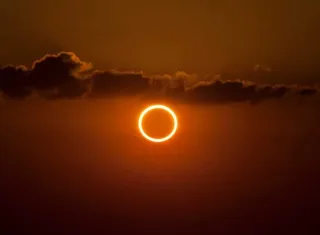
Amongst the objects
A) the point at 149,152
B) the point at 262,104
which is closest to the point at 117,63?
the point at 149,152

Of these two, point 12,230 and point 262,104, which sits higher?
point 262,104

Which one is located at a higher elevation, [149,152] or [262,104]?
[262,104]

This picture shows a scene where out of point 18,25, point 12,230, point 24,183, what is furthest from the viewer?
point 12,230

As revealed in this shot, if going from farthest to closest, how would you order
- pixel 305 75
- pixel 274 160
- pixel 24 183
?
1. pixel 24 183
2. pixel 274 160
3. pixel 305 75

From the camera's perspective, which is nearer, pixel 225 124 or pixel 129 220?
pixel 225 124

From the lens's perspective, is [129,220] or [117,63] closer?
[117,63]

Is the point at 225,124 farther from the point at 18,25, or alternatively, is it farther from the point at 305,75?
the point at 18,25

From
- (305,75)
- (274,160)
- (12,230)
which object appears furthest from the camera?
(12,230)

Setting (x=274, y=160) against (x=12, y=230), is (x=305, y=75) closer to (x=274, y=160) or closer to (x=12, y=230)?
(x=274, y=160)

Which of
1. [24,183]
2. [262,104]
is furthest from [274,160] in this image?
[24,183]
